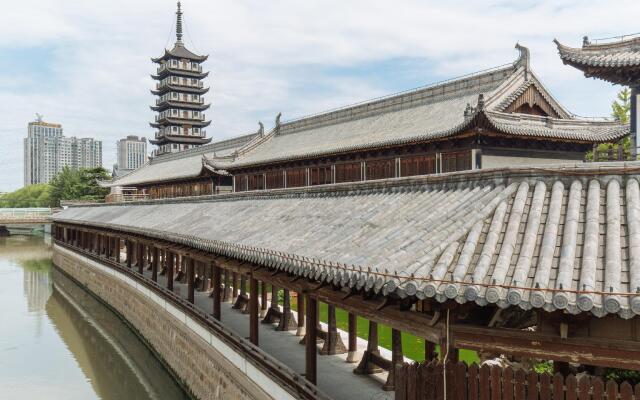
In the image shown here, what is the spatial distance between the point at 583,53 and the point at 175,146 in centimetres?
5935

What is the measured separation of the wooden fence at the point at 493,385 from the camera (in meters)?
6.02

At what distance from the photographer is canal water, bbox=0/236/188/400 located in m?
19.9

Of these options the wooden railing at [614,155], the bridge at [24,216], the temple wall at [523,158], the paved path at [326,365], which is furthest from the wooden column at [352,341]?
the bridge at [24,216]

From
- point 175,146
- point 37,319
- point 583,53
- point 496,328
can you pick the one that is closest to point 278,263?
point 496,328

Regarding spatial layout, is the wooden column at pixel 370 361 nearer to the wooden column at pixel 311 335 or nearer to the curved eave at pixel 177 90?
the wooden column at pixel 311 335

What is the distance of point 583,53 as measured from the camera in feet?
52.2

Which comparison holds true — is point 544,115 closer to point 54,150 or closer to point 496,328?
point 496,328

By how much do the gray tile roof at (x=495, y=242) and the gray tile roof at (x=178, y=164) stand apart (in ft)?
106

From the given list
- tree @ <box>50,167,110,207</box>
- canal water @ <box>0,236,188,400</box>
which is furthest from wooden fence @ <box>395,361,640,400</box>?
tree @ <box>50,167,110,207</box>

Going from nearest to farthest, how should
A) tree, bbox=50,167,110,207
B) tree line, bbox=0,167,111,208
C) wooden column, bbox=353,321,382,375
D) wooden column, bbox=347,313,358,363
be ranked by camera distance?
1. wooden column, bbox=353,321,382,375
2. wooden column, bbox=347,313,358,363
3. tree, bbox=50,167,110,207
4. tree line, bbox=0,167,111,208

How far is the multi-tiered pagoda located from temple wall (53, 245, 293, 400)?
127ft

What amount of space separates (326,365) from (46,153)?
7236 inches

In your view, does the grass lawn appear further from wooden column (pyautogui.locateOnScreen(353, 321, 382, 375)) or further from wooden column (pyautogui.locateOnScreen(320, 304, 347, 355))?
wooden column (pyautogui.locateOnScreen(353, 321, 382, 375))

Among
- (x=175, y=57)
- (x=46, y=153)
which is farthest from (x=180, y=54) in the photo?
(x=46, y=153)
